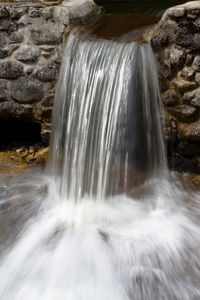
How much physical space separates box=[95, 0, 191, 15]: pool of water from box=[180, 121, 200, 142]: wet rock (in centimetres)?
205

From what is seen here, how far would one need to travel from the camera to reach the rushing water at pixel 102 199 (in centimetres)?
244

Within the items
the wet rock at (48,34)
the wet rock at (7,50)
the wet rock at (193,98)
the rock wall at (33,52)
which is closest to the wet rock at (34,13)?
the rock wall at (33,52)

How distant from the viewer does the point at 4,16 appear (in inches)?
143

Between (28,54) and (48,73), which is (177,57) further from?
(28,54)

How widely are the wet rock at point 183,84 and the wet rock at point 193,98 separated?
0.14 ft

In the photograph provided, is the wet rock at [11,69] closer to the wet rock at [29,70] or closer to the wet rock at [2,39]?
the wet rock at [29,70]

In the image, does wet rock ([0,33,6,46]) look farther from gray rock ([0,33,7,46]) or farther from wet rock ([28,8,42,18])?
wet rock ([28,8,42,18])

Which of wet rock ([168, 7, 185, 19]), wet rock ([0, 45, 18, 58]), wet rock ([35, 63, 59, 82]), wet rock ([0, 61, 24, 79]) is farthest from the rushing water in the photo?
wet rock ([0, 45, 18, 58])

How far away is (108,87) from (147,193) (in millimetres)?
990

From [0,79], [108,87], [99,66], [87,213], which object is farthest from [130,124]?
[0,79]

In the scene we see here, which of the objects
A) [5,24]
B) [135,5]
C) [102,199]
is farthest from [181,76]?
[135,5]

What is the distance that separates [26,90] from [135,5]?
2167mm

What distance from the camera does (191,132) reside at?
3150 mm

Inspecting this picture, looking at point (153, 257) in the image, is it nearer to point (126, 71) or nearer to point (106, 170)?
point (106, 170)
